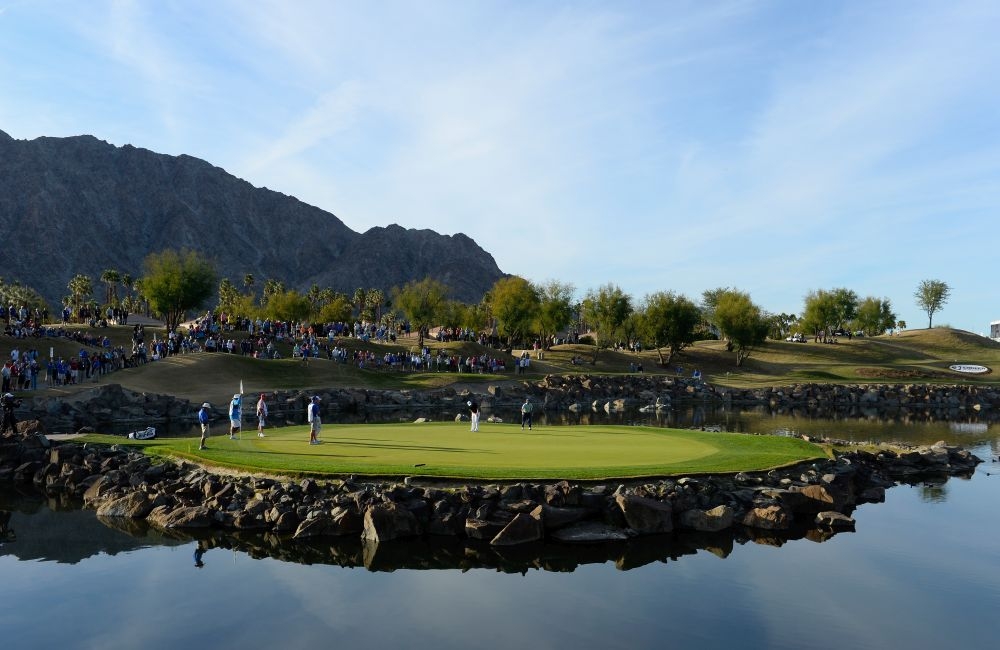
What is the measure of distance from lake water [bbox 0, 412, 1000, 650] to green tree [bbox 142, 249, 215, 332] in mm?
64525

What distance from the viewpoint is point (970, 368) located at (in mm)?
103625

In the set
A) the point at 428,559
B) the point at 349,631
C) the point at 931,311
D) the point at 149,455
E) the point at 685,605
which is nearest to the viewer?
the point at 349,631


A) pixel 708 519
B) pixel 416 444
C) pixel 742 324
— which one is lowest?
pixel 708 519

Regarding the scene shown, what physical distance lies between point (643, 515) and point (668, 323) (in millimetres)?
81652

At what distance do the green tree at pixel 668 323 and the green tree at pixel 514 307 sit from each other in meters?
16.0

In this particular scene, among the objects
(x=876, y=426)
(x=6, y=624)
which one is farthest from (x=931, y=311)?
(x=6, y=624)

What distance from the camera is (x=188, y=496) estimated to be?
23.6 meters

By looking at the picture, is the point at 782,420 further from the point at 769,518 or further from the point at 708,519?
the point at 708,519

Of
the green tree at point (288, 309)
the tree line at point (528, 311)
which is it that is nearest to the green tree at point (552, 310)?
the tree line at point (528, 311)

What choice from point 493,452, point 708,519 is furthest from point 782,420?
point 708,519

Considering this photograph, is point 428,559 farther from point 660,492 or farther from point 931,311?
point 931,311

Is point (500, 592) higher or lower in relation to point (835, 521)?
lower

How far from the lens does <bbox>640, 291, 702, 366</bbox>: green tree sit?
100312 mm

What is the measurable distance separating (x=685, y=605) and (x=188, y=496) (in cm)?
1601
